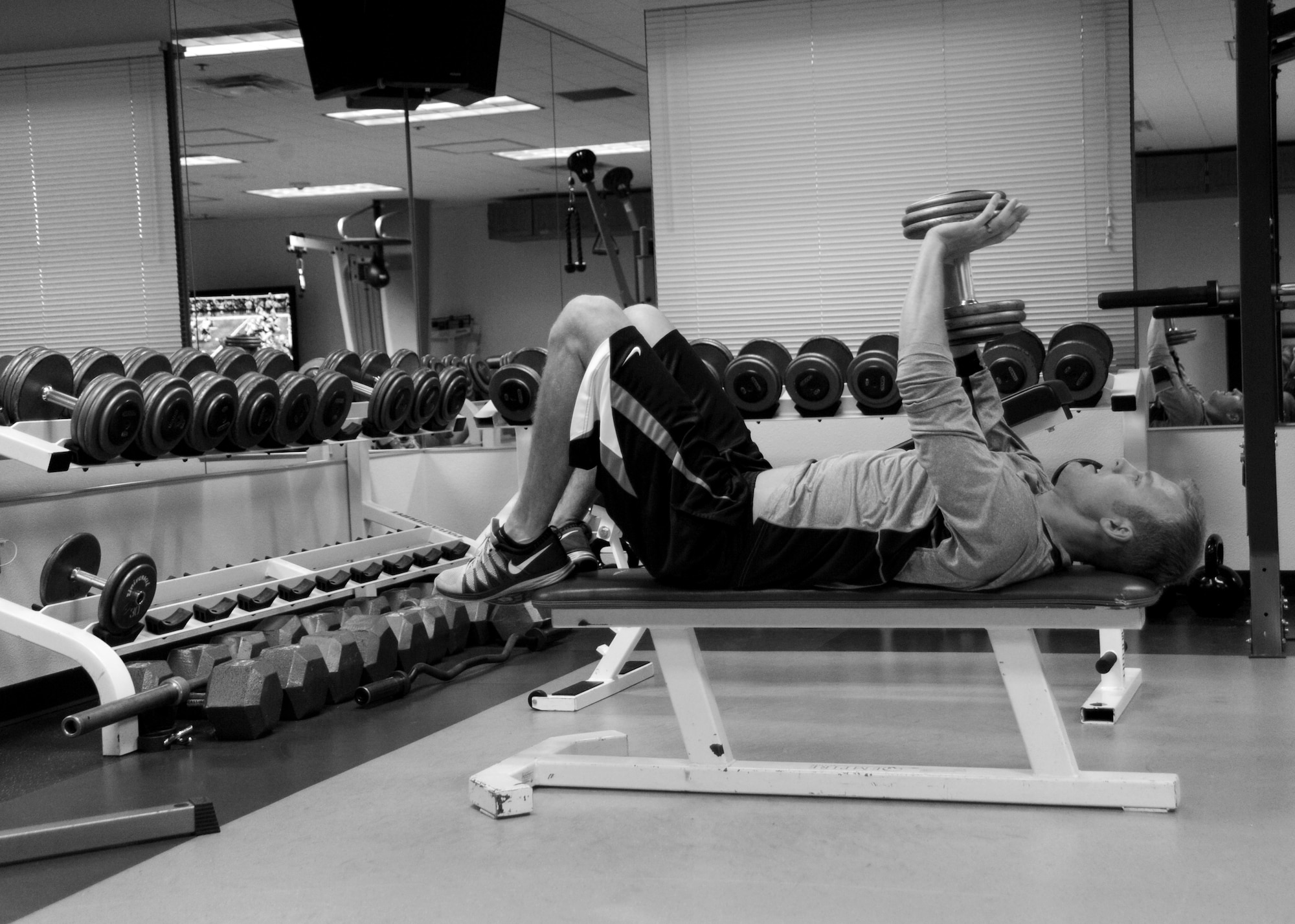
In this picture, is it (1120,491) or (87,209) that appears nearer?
(1120,491)

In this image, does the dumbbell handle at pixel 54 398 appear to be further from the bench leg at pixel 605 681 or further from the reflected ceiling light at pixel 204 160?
the reflected ceiling light at pixel 204 160

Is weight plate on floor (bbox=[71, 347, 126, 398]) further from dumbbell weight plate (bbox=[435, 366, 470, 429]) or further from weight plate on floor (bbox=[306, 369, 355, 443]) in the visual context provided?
dumbbell weight plate (bbox=[435, 366, 470, 429])

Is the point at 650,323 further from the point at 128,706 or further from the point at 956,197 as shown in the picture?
the point at 128,706

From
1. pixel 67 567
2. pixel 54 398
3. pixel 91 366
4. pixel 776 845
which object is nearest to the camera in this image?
pixel 776 845

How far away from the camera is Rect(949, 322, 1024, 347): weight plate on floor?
6.98 ft

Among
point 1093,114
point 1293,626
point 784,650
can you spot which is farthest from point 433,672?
point 1093,114

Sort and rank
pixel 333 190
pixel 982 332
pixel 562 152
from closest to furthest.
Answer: pixel 982 332 < pixel 333 190 < pixel 562 152

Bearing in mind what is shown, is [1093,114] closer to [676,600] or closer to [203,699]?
[676,600]

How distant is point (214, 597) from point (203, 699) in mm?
508

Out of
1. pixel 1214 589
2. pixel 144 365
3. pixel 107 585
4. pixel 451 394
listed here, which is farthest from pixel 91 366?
pixel 1214 589

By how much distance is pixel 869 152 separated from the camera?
557 centimetres

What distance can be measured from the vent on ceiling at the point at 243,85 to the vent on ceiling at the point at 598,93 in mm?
1485

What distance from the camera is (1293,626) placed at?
3838mm

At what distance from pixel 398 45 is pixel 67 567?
2.94m
